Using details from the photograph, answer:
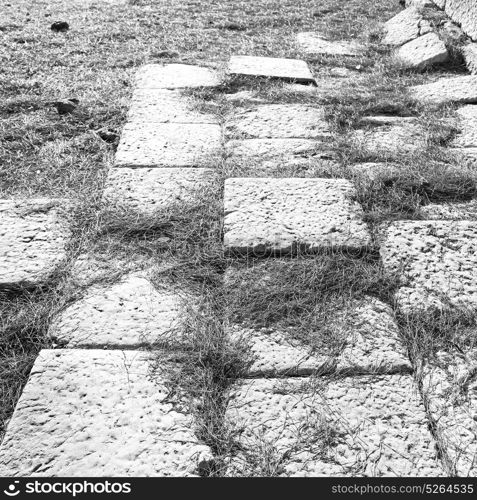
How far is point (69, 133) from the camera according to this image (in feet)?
10.0

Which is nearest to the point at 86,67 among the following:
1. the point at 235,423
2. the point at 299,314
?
the point at 299,314

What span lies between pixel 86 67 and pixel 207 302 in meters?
2.61

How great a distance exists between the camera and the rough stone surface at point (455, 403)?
1410 millimetres

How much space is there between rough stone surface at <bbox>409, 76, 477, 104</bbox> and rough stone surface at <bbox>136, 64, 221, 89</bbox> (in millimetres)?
1228

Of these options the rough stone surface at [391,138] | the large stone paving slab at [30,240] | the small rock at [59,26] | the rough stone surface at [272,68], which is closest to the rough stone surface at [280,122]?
the rough stone surface at [391,138]

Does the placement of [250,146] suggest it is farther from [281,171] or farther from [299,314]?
[299,314]

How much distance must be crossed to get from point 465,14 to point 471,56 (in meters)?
0.61

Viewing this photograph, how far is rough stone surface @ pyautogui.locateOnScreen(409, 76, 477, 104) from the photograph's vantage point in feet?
11.6

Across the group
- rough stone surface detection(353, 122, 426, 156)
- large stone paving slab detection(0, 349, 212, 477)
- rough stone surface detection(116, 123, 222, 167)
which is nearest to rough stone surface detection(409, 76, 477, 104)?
rough stone surface detection(353, 122, 426, 156)

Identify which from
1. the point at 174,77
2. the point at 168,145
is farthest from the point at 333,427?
the point at 174,77

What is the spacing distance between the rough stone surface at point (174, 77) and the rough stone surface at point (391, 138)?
3.50 ft

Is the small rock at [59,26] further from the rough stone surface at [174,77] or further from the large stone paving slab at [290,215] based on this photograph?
the large stone paving slab at [290,215]

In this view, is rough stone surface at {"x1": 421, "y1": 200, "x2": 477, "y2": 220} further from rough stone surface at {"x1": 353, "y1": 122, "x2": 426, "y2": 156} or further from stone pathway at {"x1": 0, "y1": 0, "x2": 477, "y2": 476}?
rough stone surface at {"x1": 353, "y1": 122, "x2": 426, "y2": 156}
